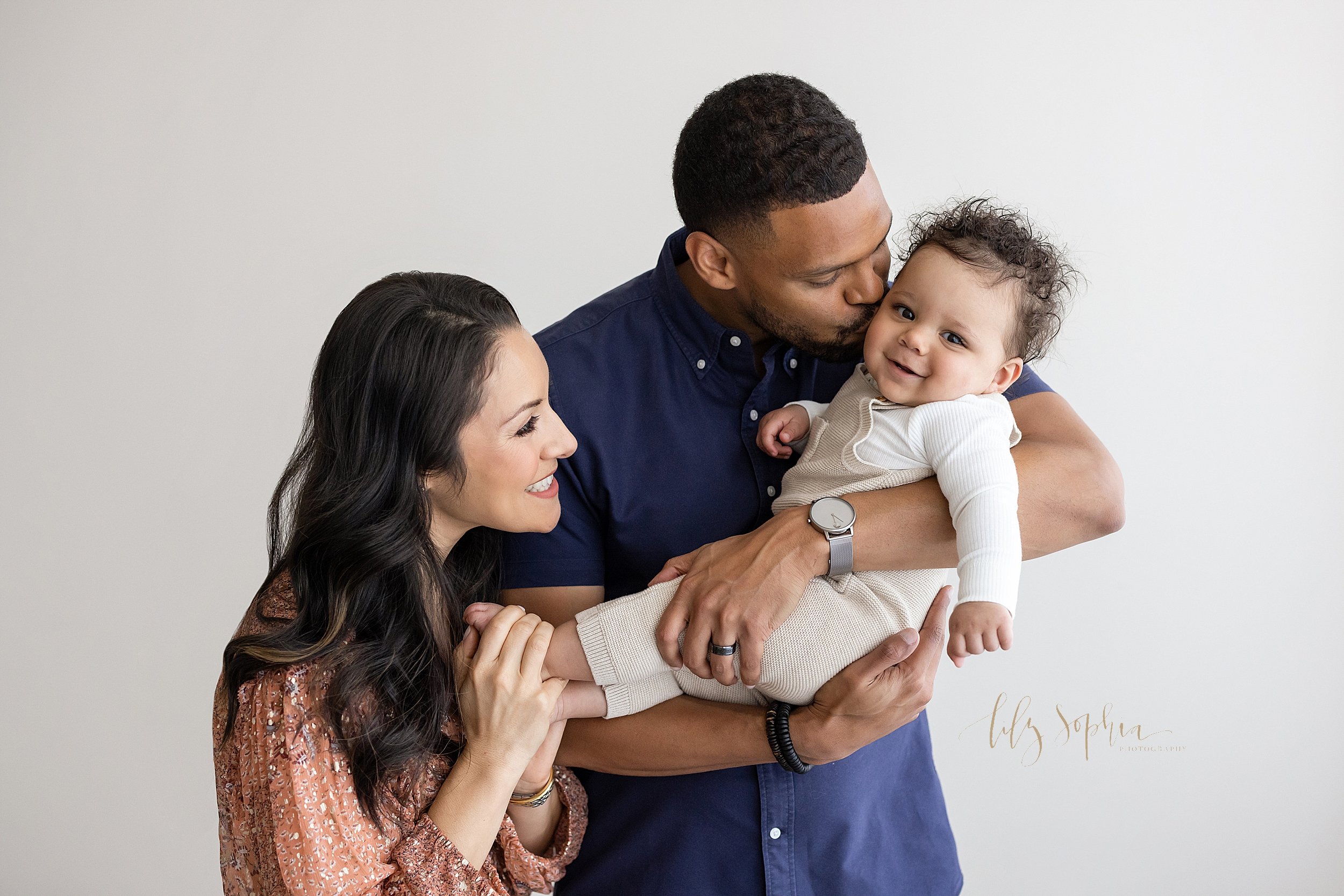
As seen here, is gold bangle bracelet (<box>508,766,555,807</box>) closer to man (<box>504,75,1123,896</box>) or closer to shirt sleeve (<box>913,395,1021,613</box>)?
man (<box>504,75,1123,896</box>)

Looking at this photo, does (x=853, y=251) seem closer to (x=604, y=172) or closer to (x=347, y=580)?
(x=347, y=580)

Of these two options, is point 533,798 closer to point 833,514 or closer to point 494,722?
point 494,722

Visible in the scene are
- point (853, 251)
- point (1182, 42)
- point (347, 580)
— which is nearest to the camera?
point (347, 580)

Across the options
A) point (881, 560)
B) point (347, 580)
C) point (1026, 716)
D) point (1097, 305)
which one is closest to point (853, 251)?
point (881, 560)

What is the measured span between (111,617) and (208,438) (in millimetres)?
619

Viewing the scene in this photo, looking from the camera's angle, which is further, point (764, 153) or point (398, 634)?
point (764, 153)

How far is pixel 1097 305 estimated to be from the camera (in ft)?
8.63

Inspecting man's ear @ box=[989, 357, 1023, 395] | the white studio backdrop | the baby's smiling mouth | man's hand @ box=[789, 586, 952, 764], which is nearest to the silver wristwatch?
man's hand @ box=[789, 586, 952, 764]

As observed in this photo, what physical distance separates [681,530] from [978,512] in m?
0.50

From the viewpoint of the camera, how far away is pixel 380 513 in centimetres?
Answer: 142

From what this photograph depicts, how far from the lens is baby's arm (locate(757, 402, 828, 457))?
1.63 m

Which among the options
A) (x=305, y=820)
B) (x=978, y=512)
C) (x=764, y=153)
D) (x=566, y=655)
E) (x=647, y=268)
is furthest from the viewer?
(x=647, y=268)

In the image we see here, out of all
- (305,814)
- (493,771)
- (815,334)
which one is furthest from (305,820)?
(815,334)

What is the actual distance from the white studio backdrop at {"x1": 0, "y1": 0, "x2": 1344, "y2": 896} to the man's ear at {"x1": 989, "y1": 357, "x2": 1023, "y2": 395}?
1.10m
